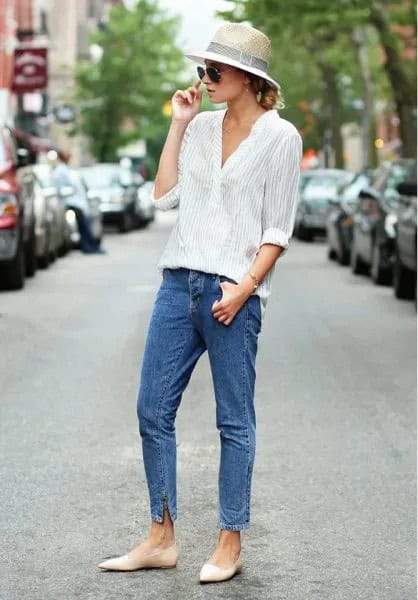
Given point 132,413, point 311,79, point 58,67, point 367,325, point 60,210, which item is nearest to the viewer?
point 132,413

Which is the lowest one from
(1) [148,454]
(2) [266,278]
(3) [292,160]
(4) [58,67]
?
(4) [58,67]

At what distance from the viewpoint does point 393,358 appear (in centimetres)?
1313

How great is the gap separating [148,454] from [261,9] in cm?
3021

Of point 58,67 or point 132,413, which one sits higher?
point 132,413

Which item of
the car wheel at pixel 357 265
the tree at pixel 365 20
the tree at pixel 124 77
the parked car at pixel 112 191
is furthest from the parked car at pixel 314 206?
the tree at pixel 124 77

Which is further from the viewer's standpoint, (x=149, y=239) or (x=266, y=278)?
(x=149, y=239)

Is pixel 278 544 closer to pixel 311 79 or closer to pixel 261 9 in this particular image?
pixel 261 9

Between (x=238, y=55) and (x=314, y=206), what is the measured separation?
31360 millimetres

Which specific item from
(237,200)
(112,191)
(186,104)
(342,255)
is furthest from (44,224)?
(237,200)

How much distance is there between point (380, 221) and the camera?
20.8 m

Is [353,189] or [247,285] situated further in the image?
[353,189]

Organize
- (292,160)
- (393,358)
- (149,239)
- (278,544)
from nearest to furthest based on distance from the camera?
(292,160)
(278,544)
(393,358)
(149,239)

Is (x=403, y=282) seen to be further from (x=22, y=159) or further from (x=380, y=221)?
(x=22, y=159)

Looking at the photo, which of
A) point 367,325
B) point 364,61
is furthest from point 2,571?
point 364,61
